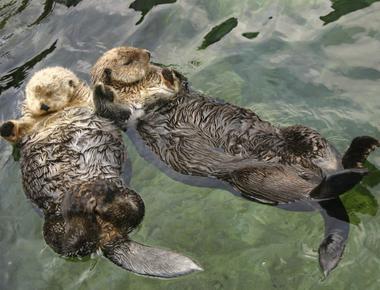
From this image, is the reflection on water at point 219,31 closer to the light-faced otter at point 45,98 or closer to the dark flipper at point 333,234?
the light-faced otter at point 45,98

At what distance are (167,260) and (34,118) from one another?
A: 195 centimetres

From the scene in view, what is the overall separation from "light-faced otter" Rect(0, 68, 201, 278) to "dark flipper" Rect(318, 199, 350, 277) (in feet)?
2.64

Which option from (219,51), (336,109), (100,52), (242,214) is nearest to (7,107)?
(100,52)

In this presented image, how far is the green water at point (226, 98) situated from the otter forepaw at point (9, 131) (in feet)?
1.57

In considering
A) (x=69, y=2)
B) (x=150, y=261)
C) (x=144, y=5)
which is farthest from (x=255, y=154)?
(x=69, y=2)

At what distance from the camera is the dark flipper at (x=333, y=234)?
3.02 metres

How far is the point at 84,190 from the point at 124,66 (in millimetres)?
1454

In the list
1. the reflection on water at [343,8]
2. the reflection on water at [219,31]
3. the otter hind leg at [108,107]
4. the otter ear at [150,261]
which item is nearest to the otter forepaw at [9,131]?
the otter hind leg at [108,107]

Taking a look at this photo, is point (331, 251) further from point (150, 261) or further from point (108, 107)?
point (108, 107)

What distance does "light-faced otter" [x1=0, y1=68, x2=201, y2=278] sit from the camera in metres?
3.23

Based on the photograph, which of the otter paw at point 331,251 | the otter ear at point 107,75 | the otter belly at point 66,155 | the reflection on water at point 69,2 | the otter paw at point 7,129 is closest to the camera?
the otter paw at point 331,251

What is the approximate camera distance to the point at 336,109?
13.8ft

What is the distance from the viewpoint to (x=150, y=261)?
319cm

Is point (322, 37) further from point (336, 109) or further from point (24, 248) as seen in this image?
point (24, 248)
